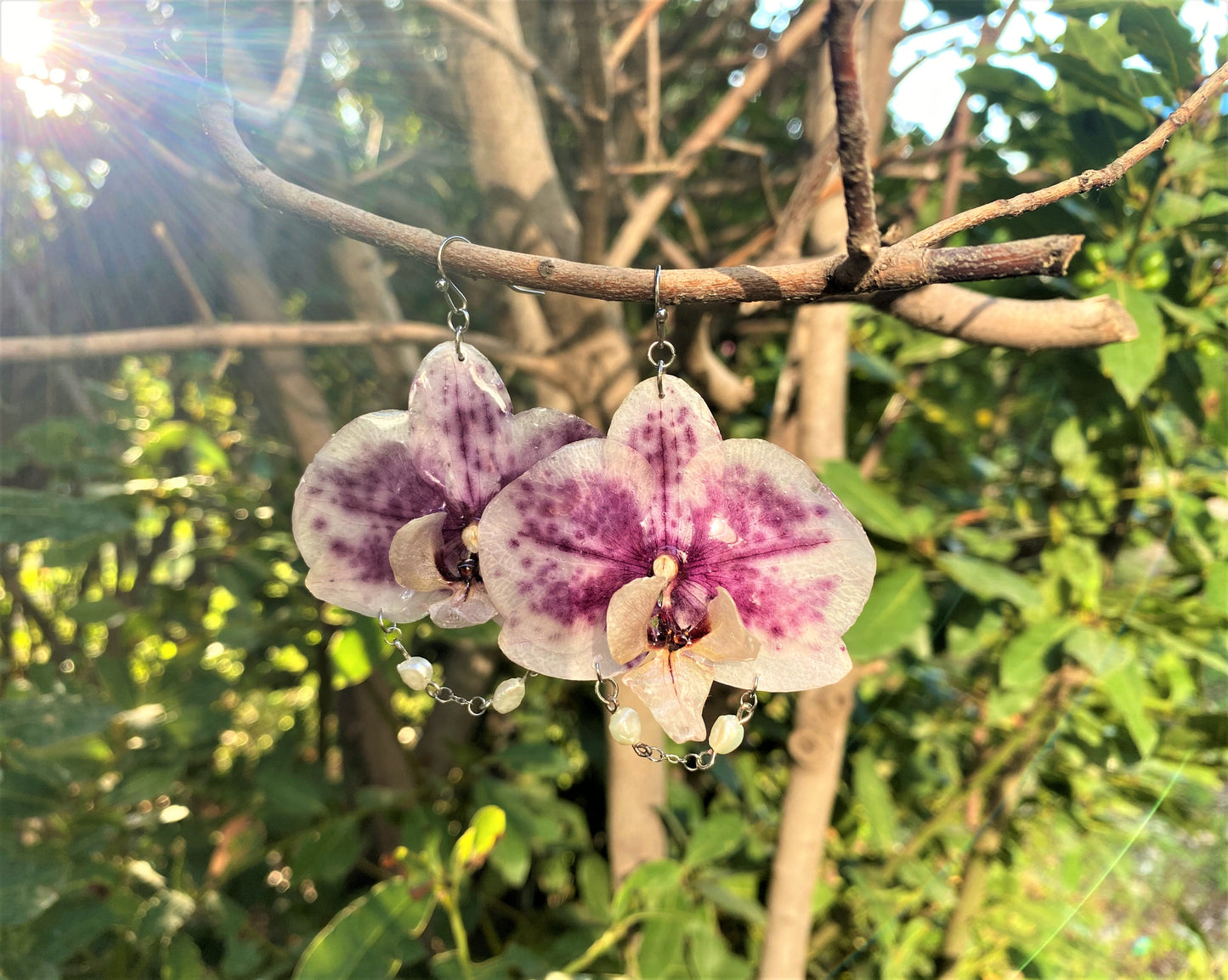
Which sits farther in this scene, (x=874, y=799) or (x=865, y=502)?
(x=874, y=799)

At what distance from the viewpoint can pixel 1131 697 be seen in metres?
0.74

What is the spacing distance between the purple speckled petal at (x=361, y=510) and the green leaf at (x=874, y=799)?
0.72 meters

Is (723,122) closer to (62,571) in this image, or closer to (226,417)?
(226,417)

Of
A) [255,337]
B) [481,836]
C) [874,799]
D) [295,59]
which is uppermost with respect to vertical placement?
[295,59]

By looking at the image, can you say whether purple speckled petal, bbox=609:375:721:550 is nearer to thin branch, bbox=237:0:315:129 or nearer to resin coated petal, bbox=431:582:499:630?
resin coated petal, bbox=431:582:499:630

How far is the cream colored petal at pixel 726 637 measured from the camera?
386mm

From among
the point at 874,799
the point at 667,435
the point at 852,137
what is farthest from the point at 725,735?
the point at 874,799

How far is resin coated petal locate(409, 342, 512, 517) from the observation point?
45 centimetres

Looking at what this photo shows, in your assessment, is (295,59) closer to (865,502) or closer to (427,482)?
(427,482)

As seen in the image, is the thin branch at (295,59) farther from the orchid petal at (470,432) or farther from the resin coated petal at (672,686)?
the resin coated petal at (672,686)

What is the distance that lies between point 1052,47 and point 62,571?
1723 millimetres

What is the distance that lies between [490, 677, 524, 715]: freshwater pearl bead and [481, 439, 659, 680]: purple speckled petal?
30mm

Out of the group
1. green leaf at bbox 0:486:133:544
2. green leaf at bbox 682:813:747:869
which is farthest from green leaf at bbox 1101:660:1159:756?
green leaf at bbox 0:486:133:544

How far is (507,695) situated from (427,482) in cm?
13
